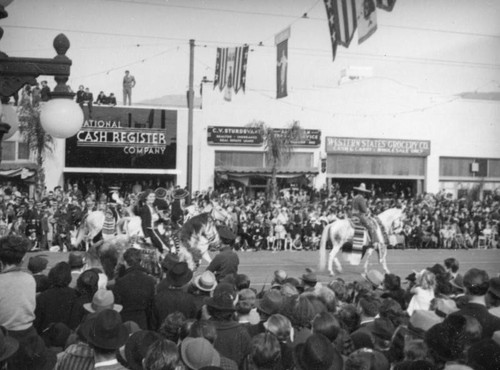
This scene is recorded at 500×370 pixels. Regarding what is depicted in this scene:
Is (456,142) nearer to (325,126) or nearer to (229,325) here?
(325,126)

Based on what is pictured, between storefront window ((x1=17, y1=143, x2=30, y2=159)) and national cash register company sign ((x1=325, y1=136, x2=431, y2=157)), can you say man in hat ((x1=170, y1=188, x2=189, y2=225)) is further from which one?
national cash register company sign ((x1=325, y1=136, x2=431, y2=157))

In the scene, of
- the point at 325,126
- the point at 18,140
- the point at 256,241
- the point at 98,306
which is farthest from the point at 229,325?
the point at 325,126

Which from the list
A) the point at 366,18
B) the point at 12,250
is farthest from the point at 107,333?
the point at 366,18

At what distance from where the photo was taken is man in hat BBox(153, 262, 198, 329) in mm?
6238

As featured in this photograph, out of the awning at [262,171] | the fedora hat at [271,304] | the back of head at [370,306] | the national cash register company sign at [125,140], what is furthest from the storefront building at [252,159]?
the fedora hat at [271,304]

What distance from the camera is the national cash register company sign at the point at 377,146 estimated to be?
123 ft

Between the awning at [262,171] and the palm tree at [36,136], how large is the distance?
351 inches

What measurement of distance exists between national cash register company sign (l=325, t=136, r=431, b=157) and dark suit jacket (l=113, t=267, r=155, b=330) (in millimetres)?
31366

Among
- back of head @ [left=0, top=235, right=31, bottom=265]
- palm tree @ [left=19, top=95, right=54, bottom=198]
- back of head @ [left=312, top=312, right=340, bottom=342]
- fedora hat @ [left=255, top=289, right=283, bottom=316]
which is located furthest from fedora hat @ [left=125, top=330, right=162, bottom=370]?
palm tree @ [left=19, top=95, right=54, bottom=198]

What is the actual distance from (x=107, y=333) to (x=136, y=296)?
7.27 feet

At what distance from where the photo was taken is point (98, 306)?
217 inches

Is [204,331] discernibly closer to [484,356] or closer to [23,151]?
[484,356]

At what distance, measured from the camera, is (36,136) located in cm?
3036

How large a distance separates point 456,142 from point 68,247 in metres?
25.4
